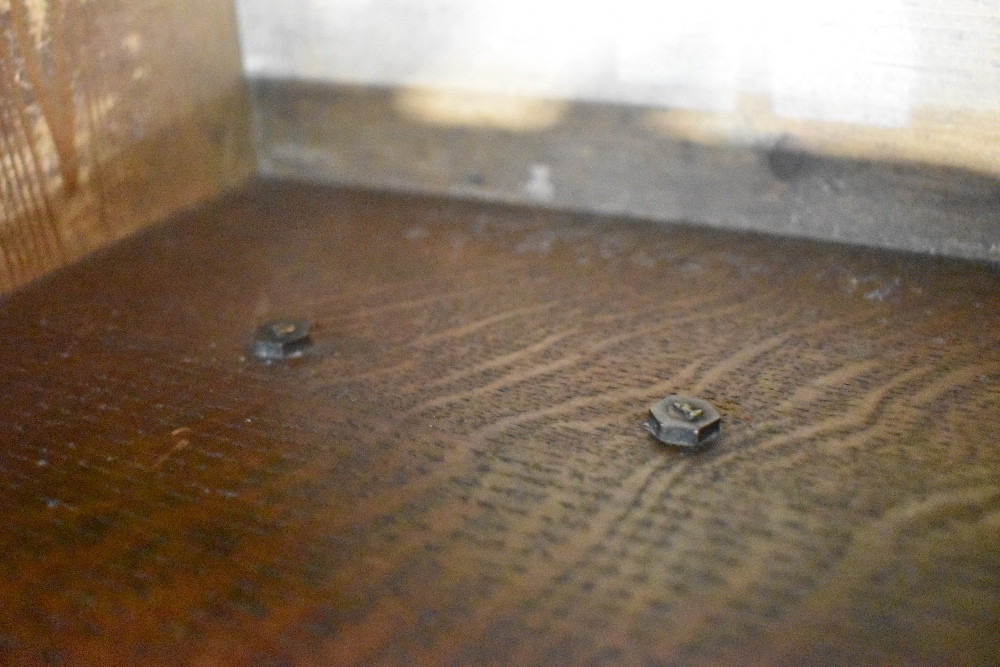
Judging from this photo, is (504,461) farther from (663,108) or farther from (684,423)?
(663,108)

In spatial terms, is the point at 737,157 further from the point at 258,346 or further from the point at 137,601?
the point at 137,601

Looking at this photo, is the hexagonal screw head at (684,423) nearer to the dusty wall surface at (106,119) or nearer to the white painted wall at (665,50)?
the white painted wall at (665,50)

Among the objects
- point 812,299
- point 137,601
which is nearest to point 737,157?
point 812,299

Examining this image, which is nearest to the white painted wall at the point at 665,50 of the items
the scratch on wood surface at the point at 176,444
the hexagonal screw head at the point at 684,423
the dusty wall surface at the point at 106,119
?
the dusty wall surface at the point at 106,119

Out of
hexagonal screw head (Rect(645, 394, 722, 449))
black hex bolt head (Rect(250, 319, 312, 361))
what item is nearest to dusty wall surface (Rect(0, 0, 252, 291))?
black hex bolt head (Rect(250, 319, 312, 361))

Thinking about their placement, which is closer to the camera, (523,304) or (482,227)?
(523,304)

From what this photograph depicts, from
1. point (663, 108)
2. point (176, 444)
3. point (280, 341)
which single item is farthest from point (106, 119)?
point (663, 108)

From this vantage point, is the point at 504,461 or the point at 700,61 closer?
the point at 504,461
